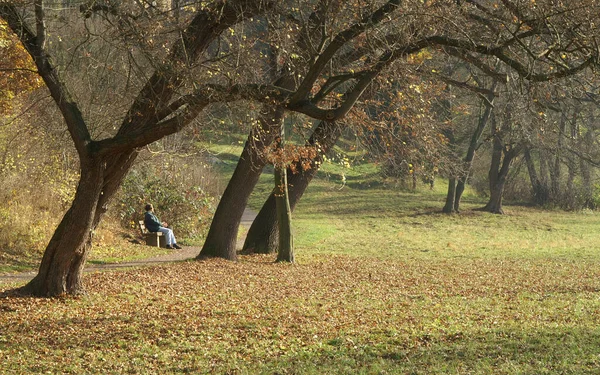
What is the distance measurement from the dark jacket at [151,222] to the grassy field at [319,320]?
135 inches

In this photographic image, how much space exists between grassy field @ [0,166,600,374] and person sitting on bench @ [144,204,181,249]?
11.2ft

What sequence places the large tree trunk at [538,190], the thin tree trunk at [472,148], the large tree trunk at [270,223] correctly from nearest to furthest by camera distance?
the large tree trunk at [270,223] < the thin tree trunk at [472,148] < the large tree trunk at [538,190]

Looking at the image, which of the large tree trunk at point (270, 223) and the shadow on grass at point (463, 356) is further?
the large tree trunk at point (270, 223)

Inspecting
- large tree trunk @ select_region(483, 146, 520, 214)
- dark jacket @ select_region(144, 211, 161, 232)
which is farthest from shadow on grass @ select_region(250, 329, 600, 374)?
large tree trunk @ select_region(483, 146, 520, 214)

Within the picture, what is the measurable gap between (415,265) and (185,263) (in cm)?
618

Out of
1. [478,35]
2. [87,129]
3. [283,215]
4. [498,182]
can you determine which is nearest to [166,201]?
[283,215]

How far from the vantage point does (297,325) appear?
9727 mm

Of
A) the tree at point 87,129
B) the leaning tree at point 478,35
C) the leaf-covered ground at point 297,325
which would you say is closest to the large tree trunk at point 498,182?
the leaf-covered ground at point 297,325

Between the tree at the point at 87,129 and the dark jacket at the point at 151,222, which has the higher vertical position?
the tree at the point at 87,129

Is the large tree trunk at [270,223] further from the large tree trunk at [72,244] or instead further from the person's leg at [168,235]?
the large tree trunk at [72,244]

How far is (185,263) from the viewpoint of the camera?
1592 centimetres

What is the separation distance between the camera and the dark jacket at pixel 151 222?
66.0 ft

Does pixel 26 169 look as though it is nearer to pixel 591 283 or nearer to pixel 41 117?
pixel 41 117

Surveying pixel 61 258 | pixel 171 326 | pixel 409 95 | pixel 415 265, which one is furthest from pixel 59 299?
pixel 415 265
